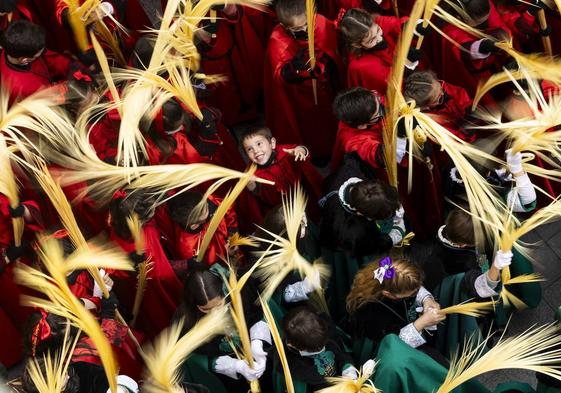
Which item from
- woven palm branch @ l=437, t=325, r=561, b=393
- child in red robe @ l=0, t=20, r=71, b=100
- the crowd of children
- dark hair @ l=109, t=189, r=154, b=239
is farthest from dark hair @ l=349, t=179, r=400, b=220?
child in red robe @ l=0, t=20, r=71, b=100

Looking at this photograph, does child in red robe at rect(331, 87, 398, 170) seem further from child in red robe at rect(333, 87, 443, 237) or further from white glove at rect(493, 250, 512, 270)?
white glove at rect(493, 250, 512, 270)

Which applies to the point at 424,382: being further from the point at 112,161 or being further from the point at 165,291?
the point at 112,161

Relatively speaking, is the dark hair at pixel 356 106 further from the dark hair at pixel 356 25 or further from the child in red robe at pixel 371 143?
the dark hair at pixel 356 25

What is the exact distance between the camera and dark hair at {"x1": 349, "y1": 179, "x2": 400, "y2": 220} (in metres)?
3.93

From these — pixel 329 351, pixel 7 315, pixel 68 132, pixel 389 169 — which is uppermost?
pixel 68 132

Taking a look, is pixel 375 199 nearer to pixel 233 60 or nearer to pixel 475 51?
pixel 475 51

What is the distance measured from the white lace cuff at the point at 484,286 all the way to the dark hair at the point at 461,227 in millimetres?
209

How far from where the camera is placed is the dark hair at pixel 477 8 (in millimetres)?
4715

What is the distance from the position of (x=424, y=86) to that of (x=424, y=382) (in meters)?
1.67

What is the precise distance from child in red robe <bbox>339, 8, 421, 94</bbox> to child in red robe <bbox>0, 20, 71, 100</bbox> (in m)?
1.83

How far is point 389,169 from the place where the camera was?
432 cm

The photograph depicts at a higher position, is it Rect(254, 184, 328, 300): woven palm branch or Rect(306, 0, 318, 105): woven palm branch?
Rect(306, 0, 318, 105): woven palm branch

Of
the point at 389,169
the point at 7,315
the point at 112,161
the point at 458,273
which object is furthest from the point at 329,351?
the point at 7,315

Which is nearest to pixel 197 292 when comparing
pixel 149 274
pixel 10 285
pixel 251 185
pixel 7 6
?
pixel 149 274
